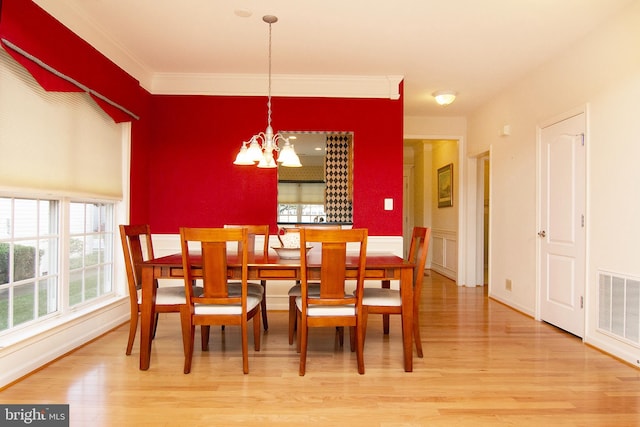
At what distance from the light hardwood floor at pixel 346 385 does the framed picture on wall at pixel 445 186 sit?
10.9ft

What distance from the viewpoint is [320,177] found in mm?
4465

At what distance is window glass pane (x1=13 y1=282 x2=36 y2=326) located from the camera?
260 centimetres

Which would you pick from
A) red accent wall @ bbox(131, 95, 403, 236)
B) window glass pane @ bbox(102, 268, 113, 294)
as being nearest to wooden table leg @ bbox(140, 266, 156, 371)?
window glass pane @ bbox(102, 268, 113, 294)

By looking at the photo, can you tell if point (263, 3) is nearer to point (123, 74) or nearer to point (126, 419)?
point (123, 74)

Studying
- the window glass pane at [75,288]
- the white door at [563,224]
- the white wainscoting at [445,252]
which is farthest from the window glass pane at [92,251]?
the white wainscoting at [445,252]

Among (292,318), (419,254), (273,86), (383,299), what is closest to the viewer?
(383,299)

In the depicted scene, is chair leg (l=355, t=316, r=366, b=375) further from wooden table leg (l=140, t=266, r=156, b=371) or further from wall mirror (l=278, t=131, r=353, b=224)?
wall mirror (l=278, t=131, r=353, b=224)

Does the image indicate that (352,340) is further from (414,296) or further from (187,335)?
(187,335)

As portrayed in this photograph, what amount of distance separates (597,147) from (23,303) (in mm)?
4337

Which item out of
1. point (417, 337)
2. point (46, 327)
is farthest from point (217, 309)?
point (417, 337)

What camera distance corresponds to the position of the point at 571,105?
3.54 metres

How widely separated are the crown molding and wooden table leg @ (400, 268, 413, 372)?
7.90ft

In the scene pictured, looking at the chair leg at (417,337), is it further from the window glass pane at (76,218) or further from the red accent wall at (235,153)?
the window glass pane at (76,218)

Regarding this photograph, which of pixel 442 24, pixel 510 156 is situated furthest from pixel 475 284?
pixel 442 24
